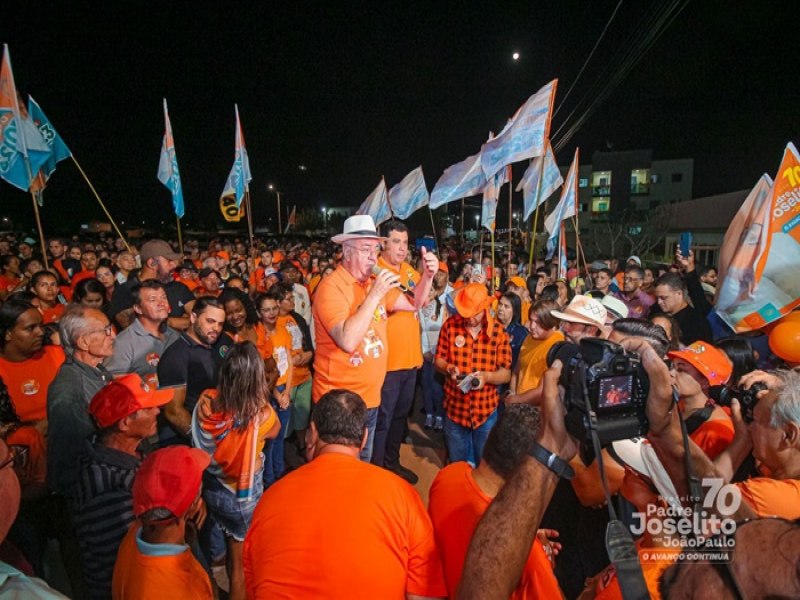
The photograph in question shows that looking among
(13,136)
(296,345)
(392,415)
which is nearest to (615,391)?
(392,415)

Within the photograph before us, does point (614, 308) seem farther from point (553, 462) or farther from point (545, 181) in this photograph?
point (545, 181)

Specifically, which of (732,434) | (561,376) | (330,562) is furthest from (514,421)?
(732,434)

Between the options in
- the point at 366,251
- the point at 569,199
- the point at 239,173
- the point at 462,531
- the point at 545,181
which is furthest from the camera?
the point at 239,173

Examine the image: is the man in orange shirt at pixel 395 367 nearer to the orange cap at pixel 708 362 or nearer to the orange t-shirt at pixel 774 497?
the orange cap at pixel 708 362

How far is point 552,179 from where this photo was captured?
24.9 ft

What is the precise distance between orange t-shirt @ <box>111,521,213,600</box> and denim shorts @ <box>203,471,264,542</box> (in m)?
1.05

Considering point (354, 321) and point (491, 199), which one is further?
point (491, 199)

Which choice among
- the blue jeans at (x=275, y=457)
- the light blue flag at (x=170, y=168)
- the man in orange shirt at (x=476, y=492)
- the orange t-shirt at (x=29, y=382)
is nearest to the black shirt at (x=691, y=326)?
the man in orange shirt at (x=476, y=492)

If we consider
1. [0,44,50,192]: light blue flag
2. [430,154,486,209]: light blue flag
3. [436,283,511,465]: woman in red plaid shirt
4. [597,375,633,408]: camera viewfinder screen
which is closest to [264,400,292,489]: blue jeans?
[436,283,511,465]: woman in red plaid shirt

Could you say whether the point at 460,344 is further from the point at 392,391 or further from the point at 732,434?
the point at 732,434

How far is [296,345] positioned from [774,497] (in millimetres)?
4381

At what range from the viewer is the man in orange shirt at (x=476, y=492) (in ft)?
5.74

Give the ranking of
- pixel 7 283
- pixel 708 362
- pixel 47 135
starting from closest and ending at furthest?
pixel 708 362 → pixel 47 135 → pixel 7 283

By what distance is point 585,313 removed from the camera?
11.0 feet
